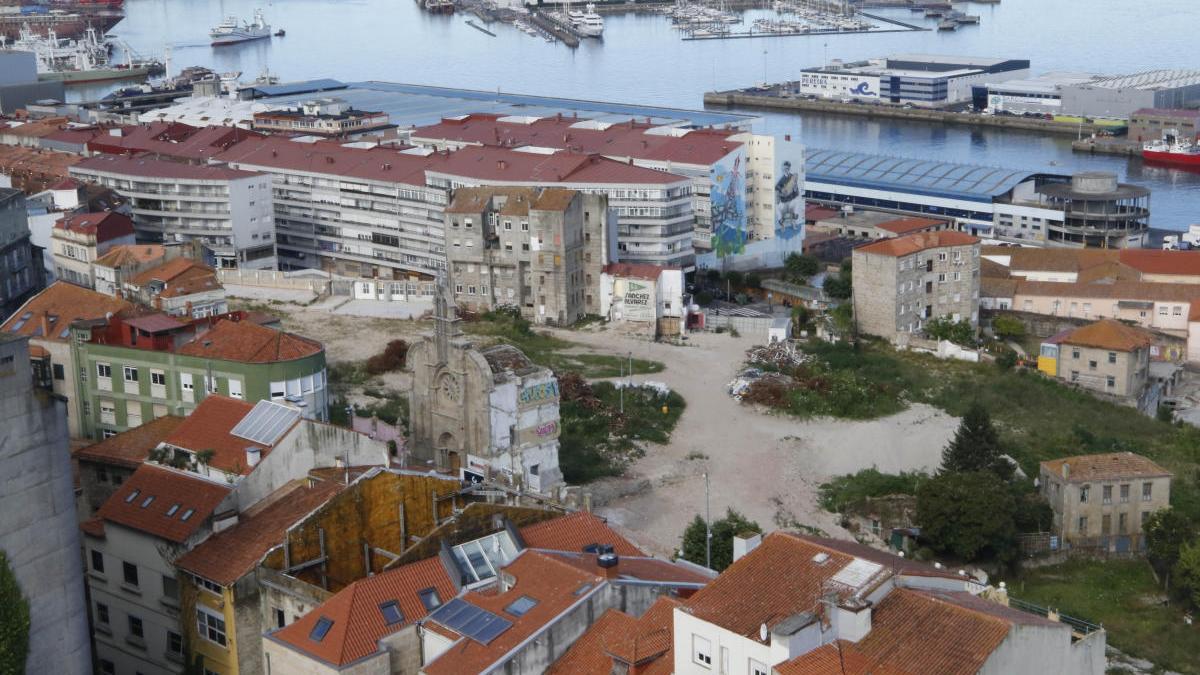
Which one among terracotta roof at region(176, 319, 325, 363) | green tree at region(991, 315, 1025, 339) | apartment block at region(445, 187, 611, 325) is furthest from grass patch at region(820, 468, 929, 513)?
apartment block at region(445, 187, 611, 325)

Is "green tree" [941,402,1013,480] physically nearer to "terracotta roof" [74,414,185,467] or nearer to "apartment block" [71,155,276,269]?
"terracotta roof" [74,414,185,467]

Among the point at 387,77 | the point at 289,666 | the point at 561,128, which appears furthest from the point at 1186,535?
the point at 387,77

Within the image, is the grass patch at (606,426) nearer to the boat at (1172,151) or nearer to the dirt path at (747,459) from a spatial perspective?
the dirt path at (747,459)

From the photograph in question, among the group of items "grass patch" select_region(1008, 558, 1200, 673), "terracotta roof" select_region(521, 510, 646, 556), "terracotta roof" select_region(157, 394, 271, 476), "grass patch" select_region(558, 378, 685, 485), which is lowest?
"grass patch" select_region(1008, 558, 1200, 673)

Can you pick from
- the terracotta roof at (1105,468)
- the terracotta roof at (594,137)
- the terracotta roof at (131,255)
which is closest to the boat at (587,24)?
the terracotta roof at (594,137)

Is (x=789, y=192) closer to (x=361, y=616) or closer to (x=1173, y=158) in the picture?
(x=1173, y=158)

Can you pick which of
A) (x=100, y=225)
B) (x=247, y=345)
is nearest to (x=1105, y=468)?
(x=247, y=345)

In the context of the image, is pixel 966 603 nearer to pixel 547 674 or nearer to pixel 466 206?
pixel 547 674
